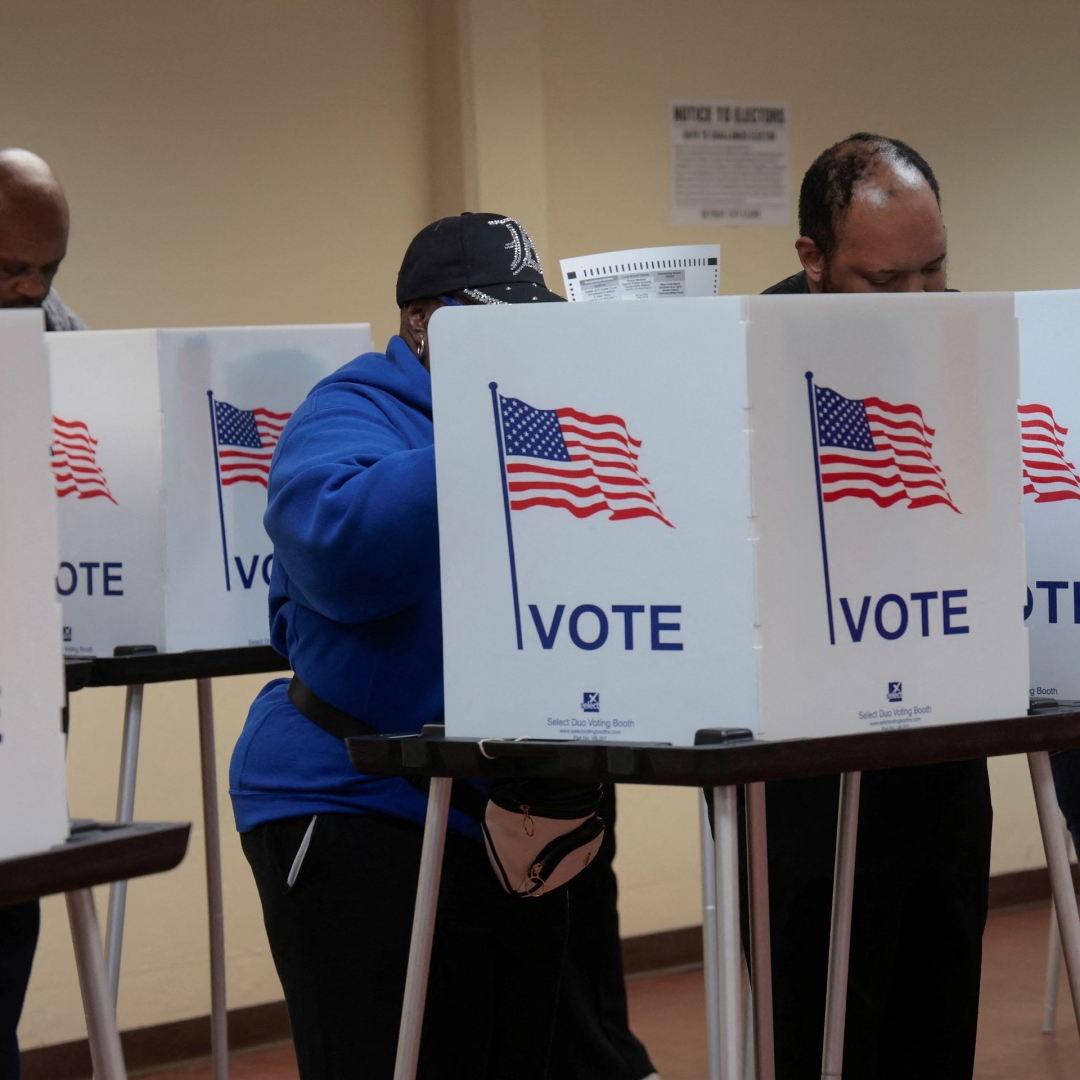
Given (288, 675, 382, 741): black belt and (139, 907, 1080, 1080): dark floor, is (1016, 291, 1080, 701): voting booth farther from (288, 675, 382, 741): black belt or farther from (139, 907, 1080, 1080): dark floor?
(139, 907, 1080, 1080): dark floor

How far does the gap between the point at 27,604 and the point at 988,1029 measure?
283 centimetres

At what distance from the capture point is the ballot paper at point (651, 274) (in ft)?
5.25

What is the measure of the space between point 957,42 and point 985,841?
2.80 m

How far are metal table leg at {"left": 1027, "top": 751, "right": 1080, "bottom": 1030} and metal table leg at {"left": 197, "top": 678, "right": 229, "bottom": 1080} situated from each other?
1.32 metres

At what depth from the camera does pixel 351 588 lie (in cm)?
159

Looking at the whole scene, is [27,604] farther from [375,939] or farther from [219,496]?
[219,496]

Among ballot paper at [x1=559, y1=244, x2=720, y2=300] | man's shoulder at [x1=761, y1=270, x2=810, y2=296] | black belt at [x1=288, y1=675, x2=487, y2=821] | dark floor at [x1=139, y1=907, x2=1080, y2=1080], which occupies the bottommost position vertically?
dark floor at [x1=139, y1=907, x2=1080, y2=1080]

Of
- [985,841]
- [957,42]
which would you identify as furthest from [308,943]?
[957,42]

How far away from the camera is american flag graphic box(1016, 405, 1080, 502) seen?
170 centimetres

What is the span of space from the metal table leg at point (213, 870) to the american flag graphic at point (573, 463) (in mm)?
1247

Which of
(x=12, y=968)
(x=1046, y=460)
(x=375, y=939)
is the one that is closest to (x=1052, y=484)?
(x=1046, y=460)

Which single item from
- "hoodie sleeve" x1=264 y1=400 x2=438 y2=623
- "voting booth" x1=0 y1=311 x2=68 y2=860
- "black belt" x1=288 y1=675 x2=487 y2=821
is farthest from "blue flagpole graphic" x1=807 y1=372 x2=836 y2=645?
"voting booth" x1=0 y1=311 x2=68 y2=860

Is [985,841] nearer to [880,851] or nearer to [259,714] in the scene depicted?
[880,851]

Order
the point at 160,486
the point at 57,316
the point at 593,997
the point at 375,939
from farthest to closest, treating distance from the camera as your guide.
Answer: the point at 593,997
the point at 57,316
the point at 160,486
the point at 375,939
